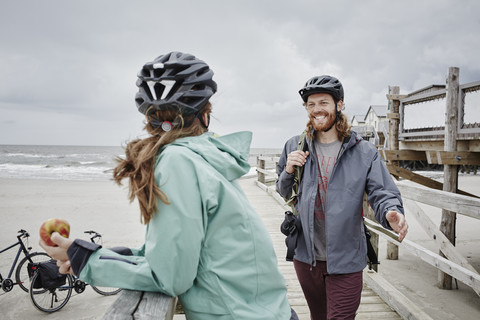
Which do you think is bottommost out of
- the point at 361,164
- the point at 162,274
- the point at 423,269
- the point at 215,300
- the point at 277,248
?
the point at 423,269

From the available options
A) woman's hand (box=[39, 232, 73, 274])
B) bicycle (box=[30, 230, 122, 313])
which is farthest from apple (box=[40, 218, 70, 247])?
bicycle (box=[30, 230, 122, 313])

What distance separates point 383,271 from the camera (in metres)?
6.42

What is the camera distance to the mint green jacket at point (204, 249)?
94 centimetres

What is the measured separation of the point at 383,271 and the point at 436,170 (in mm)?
36883

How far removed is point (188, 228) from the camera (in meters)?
0.94

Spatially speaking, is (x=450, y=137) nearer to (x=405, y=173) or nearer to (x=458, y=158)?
(x=458, y=158)

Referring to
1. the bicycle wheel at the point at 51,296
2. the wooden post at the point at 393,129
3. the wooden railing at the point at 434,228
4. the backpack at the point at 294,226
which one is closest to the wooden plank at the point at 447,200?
the wooden railing at the point at 434,228

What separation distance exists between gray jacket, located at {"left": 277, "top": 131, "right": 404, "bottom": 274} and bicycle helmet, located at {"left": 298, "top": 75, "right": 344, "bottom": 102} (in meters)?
0.37

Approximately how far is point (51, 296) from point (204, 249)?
5.38 metres

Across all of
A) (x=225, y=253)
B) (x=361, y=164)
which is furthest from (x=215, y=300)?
(x=361, y=164)

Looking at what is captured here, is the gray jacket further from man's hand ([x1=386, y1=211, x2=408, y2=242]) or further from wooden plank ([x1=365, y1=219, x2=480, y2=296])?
wooden plank ([x1=365, y1=219, x2=480, y2=296])

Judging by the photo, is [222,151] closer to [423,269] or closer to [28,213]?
[423,269]

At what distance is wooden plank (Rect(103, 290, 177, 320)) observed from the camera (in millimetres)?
992

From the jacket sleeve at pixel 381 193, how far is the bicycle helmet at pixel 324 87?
54cm
